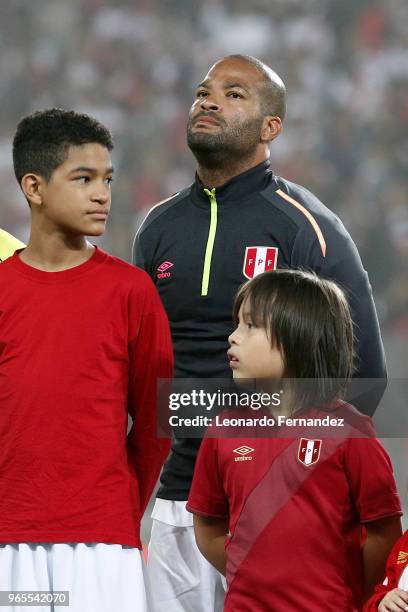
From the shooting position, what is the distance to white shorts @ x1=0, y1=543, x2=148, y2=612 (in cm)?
173

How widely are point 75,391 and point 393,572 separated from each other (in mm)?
602

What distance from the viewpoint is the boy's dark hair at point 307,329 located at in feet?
5.88

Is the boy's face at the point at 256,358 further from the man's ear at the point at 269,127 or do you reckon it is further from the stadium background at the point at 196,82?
the stadium background at the point at 196,82

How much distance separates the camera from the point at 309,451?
68.7 inches

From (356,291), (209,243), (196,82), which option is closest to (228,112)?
(209,243)

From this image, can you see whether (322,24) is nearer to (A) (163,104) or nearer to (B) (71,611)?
(A) (163,104)

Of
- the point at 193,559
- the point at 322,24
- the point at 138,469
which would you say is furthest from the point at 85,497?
the point at 322,24

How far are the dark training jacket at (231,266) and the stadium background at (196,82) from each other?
83.8 inches

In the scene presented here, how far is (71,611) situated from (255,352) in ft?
1.74

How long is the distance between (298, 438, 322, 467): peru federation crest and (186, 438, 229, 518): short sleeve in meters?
0.15

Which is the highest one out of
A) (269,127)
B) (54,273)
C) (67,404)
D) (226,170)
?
(269,127)

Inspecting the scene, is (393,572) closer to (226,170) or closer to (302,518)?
(302,518)

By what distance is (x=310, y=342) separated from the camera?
70.6 inches

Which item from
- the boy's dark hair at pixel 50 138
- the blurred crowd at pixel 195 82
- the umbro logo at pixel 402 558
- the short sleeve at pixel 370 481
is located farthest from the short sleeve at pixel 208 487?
the blurred crowd at pixel 195 82
